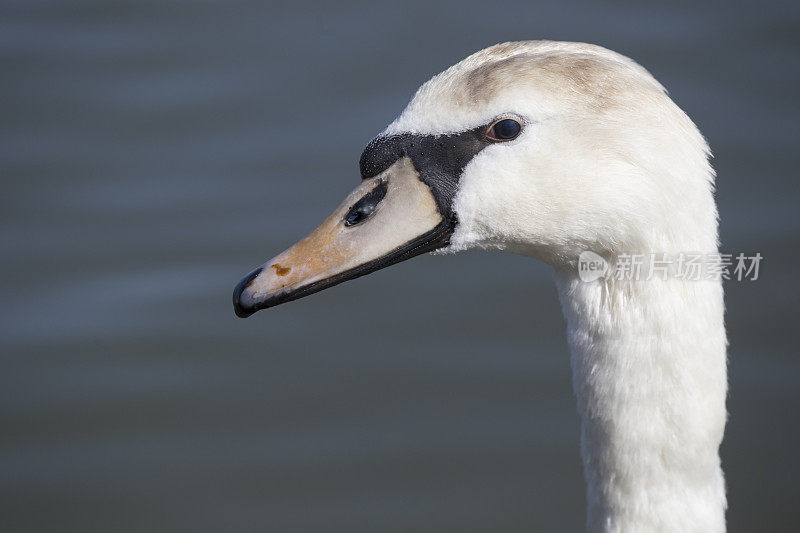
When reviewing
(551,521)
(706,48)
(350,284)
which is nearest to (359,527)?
(551,521)

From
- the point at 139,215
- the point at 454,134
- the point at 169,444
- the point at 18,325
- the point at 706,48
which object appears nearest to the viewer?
the point at 454,134

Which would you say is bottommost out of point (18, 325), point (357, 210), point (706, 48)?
point (357, 210)

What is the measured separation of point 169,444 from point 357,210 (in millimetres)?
2511

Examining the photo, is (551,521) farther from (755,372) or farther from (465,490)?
(755,372)

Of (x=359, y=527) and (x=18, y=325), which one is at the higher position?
(x=18, y=325)

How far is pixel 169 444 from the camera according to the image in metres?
4.99

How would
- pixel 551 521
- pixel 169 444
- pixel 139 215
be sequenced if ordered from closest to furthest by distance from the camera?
1. pixel 551 521
2. pixel 169 444
3. pixel 139 215

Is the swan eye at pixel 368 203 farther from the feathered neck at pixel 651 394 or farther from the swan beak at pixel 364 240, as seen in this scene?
the feathered neck at pixel 651 394

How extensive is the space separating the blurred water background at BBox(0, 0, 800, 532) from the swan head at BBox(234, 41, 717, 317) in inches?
82.8

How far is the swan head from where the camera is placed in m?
2.63

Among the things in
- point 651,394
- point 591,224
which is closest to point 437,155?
point 591,224

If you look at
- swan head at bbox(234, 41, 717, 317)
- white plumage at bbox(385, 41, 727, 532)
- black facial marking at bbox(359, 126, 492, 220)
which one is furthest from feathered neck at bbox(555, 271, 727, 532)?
black facial marking at bbox(359, 126, 492, 220)

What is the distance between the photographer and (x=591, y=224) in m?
2.74

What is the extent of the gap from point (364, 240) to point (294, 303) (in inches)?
105
